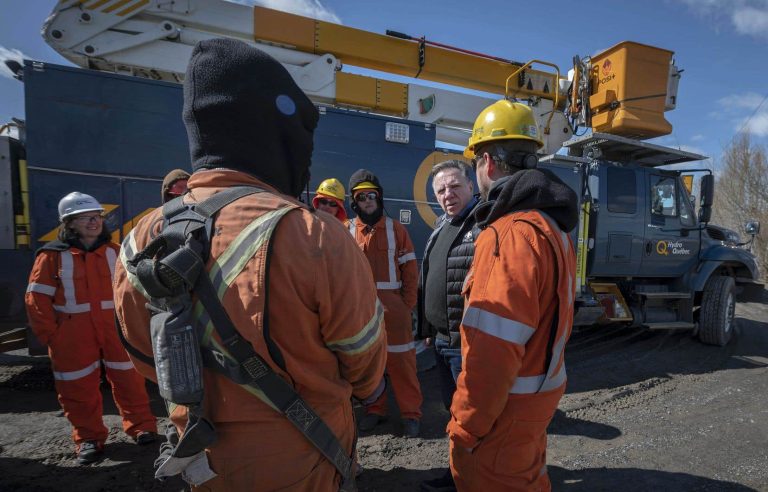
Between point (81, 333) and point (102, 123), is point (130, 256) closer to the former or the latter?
point (81, 333)

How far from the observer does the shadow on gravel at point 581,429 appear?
3361mm

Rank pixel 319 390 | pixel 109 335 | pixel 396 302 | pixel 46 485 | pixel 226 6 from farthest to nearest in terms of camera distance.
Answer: pixel 226 6 → pixel 396 302 → pixel 109 335 → pixel 46 485 → pixel 319 390

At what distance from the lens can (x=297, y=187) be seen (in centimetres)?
125

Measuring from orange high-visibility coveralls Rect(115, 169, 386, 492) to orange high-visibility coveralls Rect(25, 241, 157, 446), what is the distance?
94.0 inches

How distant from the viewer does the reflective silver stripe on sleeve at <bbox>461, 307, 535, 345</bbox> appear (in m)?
1.38

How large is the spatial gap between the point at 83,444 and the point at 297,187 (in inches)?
117

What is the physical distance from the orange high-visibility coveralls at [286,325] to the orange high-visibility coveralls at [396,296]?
2.22m

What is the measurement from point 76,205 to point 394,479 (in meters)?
3.04

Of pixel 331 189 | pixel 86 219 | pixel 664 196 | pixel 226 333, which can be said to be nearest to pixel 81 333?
pixel 86 219

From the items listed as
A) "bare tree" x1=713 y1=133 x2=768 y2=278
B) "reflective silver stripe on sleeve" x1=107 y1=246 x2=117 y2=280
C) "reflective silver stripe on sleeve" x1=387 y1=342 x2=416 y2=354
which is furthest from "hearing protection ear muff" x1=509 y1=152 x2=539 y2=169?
"bare tree" x1=713 y1=133 x2=768 y2=278

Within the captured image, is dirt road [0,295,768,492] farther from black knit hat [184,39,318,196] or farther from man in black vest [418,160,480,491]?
black knit hat [184,39,318,196]

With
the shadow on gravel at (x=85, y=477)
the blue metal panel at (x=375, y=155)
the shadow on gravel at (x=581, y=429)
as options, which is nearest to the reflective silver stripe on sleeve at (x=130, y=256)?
the shadow on gravel at (x=85, y=477)

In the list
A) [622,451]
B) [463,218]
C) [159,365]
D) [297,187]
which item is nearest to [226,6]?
[463,218]

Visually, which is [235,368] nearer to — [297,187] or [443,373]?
[297,187]
